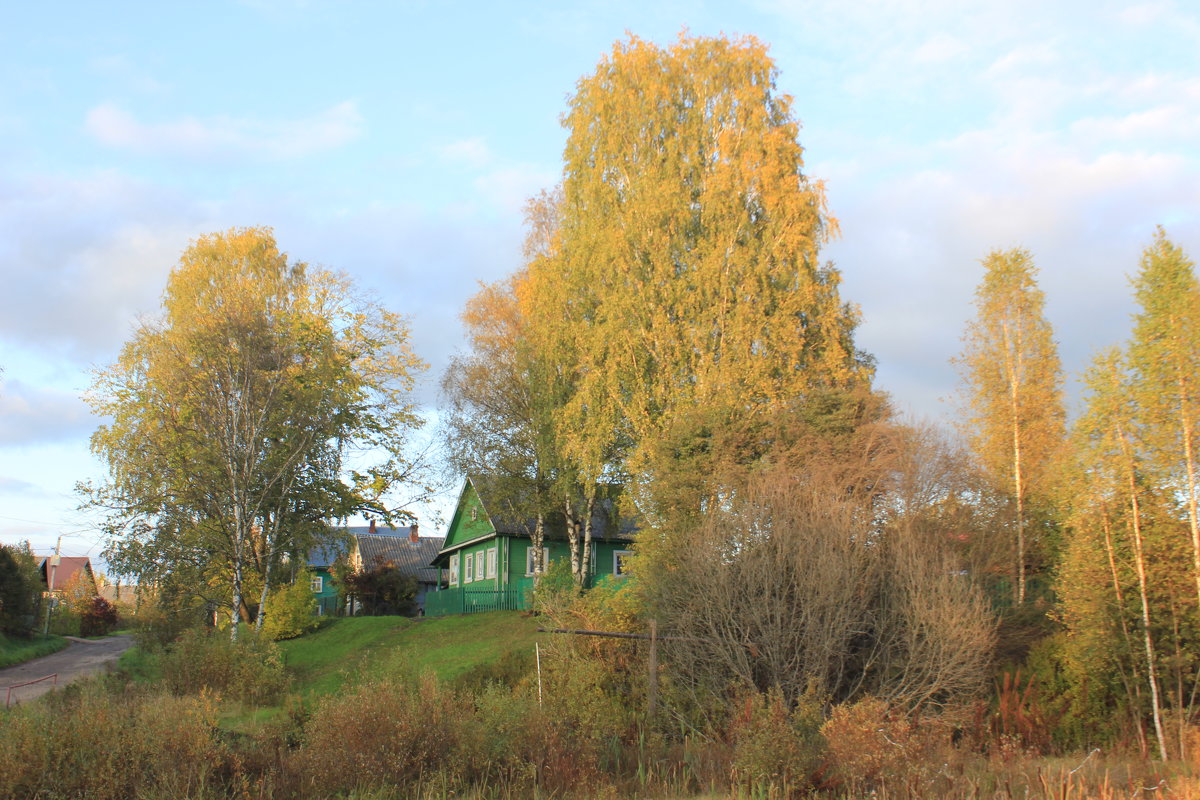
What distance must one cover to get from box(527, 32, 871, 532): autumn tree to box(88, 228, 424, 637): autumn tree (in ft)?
23.6

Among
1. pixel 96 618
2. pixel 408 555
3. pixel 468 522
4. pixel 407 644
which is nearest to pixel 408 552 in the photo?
pixel 408 555

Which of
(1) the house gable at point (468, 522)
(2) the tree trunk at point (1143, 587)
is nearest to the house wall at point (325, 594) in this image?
(1) the house gable at point (468, 522)

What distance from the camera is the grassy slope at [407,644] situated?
2080 cm

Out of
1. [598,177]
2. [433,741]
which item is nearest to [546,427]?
[598,177]

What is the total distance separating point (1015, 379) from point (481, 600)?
63.7ft

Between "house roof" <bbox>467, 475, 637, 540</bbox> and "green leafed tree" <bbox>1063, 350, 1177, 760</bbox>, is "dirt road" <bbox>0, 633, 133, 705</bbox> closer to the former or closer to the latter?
"house roof" <bbox>467, 475, 637, 540</bbox>

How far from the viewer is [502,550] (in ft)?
107

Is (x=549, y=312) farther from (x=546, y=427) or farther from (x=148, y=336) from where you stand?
(x=148, y=336)

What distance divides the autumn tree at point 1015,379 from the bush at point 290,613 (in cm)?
2153

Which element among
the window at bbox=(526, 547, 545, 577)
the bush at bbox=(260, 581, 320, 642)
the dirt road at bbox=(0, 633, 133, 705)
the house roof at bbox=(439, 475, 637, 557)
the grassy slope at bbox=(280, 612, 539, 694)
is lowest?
the dirt road at bbox=(0, 633, 133, 705)

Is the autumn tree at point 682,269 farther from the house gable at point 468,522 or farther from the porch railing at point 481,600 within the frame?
the house gable at point 468,522

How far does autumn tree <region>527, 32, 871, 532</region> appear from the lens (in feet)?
66.5

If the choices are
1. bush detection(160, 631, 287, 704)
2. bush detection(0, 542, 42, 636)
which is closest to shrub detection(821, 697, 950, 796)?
bush detection(160, 631, 287, 704)

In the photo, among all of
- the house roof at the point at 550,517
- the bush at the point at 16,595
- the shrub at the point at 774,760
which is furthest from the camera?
the bush at the point at 16,595
